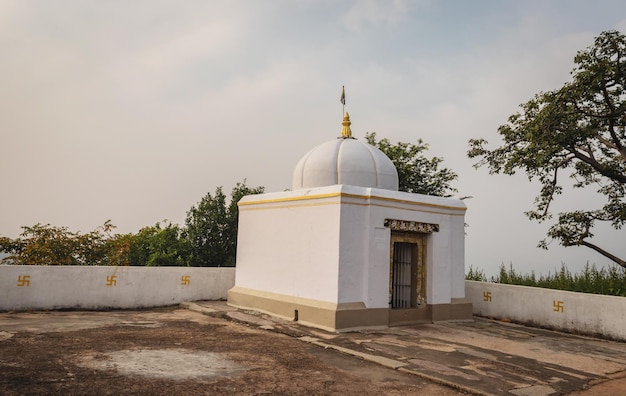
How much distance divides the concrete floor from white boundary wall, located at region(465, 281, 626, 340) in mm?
490

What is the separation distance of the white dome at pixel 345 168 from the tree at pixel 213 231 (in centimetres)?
804

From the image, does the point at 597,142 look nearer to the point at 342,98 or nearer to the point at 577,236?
the point at 577,236

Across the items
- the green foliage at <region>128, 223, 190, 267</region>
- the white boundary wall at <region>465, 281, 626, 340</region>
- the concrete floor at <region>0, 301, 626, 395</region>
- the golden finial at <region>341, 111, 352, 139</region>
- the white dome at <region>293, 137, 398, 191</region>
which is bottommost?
the concrete floor at <region>0, 301, 626, 395</region>

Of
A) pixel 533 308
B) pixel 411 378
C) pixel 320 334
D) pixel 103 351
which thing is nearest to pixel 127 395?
pixel 103 351

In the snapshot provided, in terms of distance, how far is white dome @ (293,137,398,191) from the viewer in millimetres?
12820

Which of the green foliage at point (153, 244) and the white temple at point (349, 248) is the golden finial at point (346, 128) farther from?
the green foliage at point (153, 244)

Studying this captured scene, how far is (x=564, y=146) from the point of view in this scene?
1529 centimetres

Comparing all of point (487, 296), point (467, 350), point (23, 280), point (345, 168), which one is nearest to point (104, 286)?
point (23, 280)

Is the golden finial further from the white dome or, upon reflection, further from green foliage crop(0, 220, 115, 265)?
green foliage crop(0, 220, 115, 265)

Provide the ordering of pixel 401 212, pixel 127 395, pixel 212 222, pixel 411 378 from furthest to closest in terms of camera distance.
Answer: pixel 212 222
pixel 401 212
pixel 411 378
pixel 127 395

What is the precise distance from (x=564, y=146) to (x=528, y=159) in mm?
1150

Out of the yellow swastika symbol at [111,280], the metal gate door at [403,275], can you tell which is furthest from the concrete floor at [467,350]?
the yellow swastika symbol at [111,280]

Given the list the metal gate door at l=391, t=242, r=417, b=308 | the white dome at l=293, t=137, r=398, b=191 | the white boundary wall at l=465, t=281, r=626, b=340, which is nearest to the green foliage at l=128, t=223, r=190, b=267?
the white dome at l=293, t=137, r=398, b=191

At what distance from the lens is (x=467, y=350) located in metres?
9.01
